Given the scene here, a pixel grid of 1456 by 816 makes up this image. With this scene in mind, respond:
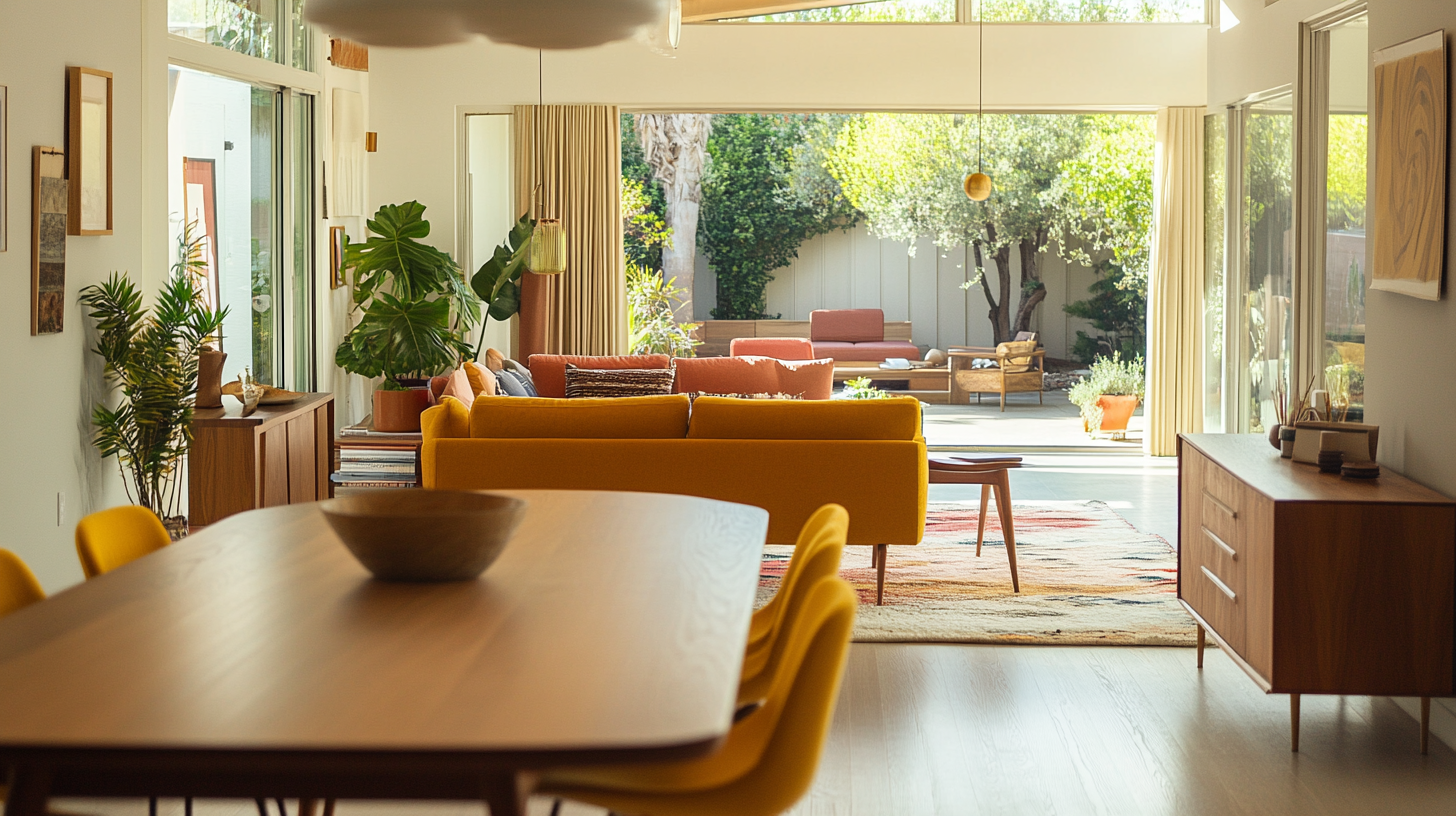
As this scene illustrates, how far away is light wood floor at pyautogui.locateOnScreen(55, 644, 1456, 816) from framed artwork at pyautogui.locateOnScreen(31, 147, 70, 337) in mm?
2097

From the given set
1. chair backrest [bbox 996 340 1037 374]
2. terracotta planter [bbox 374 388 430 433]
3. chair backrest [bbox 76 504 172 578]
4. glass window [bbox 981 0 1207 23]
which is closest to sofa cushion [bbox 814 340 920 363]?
chair backrest [bbox 996 340 1037 374]

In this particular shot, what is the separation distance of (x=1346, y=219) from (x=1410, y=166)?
→ 3.72ft

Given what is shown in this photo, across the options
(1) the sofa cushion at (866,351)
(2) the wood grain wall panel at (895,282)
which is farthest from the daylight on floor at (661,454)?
(2) the wood grain wall panel at (895,282)

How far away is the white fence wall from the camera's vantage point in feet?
51.0

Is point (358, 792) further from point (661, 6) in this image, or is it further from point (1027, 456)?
point (1027, 456)

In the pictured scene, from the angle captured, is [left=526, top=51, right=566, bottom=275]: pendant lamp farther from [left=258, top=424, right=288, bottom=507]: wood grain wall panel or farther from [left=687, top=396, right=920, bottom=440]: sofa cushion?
[left=687, top=396, right=920, bottom=440]: sofa cushion

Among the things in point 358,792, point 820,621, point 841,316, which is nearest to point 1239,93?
point 820,621

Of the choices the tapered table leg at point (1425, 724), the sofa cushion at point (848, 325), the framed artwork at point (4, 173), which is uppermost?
the framed artwork at point (4, 173)

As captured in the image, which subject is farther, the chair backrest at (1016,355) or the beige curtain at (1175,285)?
the chair backrest at (1016,355)

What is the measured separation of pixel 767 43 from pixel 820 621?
7926mm

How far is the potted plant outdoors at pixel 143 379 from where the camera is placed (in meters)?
5.10

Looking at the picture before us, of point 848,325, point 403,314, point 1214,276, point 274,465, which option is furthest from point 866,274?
point 274,465

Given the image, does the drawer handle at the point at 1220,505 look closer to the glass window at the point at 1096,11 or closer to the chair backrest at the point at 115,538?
the chair backrest at the point at 115,538

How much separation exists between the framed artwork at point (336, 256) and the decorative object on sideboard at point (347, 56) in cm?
107
